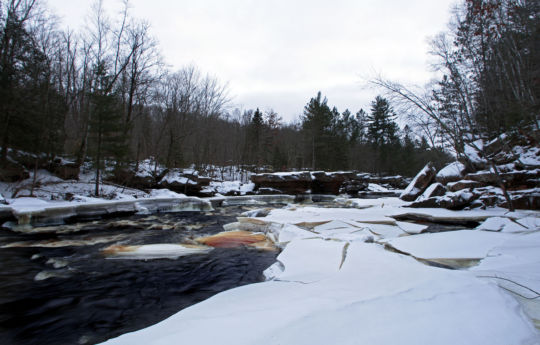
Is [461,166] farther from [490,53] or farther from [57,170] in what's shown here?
[57,170]

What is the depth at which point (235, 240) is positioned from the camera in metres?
5.83

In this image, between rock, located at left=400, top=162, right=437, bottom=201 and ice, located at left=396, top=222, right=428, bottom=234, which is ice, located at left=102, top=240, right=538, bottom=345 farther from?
rock, located at left=400, top=162, right=437, bottom=201

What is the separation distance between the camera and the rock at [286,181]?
1997cm

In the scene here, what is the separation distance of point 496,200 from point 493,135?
5631 mm

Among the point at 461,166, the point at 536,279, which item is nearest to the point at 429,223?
the point at 536,279

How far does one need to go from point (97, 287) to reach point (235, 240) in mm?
2920

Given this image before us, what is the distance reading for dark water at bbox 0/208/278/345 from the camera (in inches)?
97.7

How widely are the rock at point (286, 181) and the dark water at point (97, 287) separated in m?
14.6

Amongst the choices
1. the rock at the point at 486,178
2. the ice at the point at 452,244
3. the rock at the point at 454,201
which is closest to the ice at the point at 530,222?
the ice at the point at 452,244

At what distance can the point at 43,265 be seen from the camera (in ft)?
13.8

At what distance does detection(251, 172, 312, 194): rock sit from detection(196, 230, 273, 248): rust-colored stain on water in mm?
13664

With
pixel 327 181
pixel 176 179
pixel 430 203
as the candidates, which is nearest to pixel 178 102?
pixel 176 179

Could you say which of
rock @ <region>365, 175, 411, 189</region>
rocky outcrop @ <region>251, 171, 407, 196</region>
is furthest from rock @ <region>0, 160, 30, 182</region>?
rock @ <region>365, 175, 411, 189</region>

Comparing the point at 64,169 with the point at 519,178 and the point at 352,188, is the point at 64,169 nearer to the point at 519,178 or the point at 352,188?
the point at 519,178
